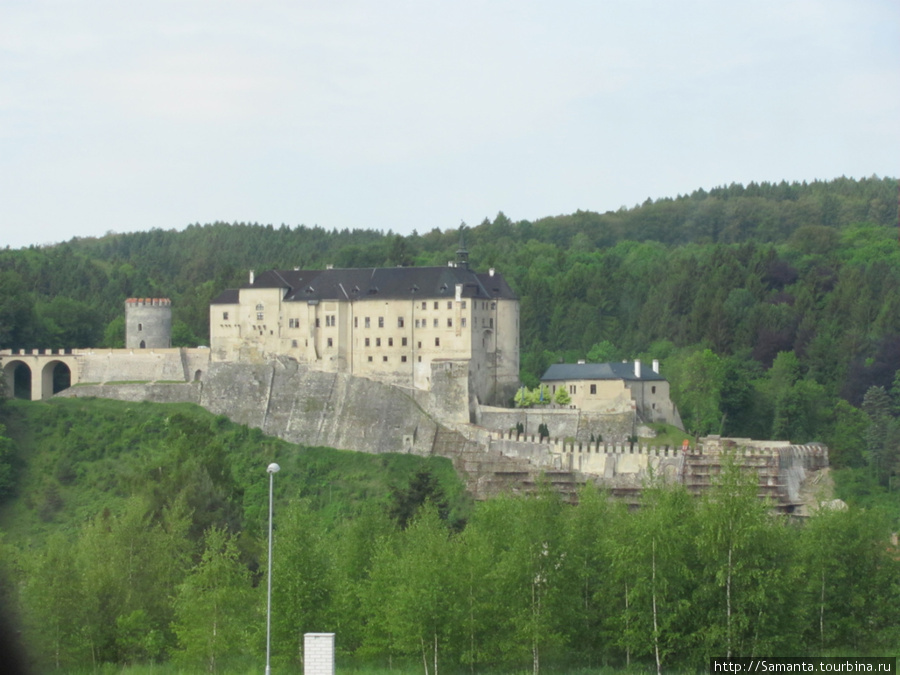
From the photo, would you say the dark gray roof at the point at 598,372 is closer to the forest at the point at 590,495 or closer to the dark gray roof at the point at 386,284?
the dark gray roof at the point at 386,284

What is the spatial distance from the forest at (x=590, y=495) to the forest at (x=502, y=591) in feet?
0.29

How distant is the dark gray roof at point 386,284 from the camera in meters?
81.8

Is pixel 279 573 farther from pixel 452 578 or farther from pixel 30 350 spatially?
pixel 30 350

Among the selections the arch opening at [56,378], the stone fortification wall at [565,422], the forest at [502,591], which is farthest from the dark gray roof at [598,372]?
the arch opening at [56,378]

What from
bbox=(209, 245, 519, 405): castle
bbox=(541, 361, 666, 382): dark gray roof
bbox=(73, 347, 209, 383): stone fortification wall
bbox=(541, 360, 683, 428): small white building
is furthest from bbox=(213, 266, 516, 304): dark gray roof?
bbox=(541, 360, 683, 428): small white building

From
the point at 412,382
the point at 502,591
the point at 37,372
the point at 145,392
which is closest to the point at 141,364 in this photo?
the point at 145,392

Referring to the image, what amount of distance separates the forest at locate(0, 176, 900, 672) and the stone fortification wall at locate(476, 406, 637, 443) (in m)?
4.96

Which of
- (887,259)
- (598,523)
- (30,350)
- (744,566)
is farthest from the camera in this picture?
(887,259)

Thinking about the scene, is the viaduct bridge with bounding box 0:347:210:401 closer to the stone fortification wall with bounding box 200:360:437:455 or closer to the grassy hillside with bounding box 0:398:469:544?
the grassy hillside with bounding box 0:398:469:544

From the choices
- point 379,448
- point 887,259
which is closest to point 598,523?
point 379,448

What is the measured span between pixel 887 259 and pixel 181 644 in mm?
85758

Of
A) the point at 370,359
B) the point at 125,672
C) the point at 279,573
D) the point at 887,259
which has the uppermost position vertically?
the point at 887,259

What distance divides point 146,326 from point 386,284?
16.3 m

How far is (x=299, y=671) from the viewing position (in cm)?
4484
